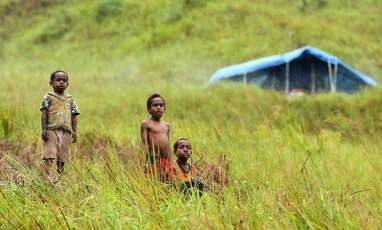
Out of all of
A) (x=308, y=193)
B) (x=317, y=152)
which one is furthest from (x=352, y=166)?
(x=308, y=193)

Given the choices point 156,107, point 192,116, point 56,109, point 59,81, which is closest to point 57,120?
point 56,109

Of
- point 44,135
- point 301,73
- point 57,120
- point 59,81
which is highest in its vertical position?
point 301,73

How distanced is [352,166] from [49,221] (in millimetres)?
3328

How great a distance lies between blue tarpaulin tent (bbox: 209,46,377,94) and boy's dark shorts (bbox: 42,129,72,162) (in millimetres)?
11120

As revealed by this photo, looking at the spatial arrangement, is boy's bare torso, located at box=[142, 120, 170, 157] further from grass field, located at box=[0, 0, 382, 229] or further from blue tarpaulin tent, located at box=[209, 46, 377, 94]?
blue tarpaulin tent, located at box=[209, 46, 377, 94]

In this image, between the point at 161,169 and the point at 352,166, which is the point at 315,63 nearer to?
the point at 352,166

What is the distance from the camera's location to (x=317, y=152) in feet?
22.6

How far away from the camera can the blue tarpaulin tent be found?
1644cm

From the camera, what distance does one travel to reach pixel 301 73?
1709 cm

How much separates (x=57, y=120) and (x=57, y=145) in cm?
21

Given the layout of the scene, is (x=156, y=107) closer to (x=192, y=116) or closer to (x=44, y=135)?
(x=44, y=135)

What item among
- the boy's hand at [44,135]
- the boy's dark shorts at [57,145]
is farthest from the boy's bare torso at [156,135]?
the boy's hand at [44,135]

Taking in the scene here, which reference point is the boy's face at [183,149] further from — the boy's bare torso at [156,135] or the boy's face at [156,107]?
the boy's face at [156,107]

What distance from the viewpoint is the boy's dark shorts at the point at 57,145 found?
17.4ft
